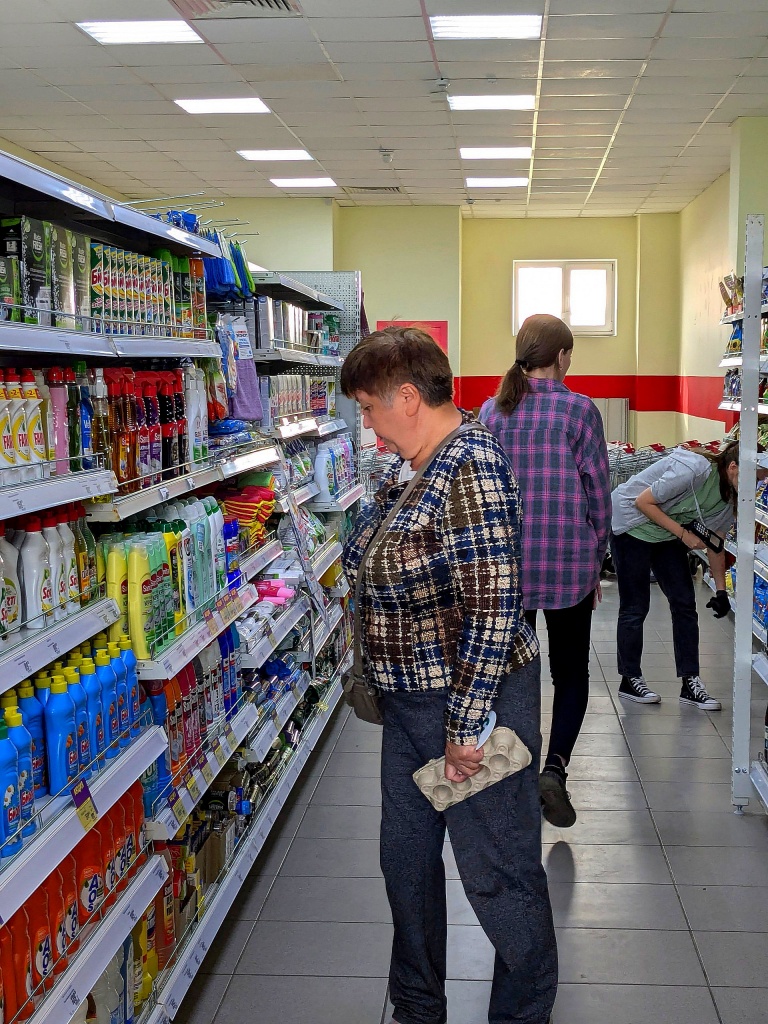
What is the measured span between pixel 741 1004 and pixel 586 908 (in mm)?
628

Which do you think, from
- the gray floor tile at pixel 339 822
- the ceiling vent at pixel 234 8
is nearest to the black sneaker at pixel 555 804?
the gray floor tile at pixel 339 822

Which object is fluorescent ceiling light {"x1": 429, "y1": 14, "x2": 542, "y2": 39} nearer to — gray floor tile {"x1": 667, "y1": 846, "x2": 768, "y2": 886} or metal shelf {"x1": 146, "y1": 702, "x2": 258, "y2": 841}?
metal shelf {"x1": 146, "y1": 702, "x2": 258, "y2": 841}

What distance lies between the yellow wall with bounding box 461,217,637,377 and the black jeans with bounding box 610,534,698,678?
992 centimetres

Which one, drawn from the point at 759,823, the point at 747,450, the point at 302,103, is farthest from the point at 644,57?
the point at 759,823

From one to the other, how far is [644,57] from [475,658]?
261 inches

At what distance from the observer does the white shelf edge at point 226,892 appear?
257 centimetres

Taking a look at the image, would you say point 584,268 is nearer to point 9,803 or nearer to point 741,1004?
point 741,1004

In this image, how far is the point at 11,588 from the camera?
206cm

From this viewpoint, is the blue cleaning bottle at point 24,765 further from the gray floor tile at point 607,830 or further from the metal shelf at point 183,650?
the gray floor tile at point 607,830

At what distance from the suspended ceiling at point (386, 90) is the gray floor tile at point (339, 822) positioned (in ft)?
16.0

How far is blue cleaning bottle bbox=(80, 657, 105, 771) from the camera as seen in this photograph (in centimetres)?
221

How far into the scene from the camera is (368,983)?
2881 mm

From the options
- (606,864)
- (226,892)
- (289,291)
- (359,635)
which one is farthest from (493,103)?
(359,635)

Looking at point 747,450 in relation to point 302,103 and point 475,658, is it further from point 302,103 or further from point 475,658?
point 302,103
